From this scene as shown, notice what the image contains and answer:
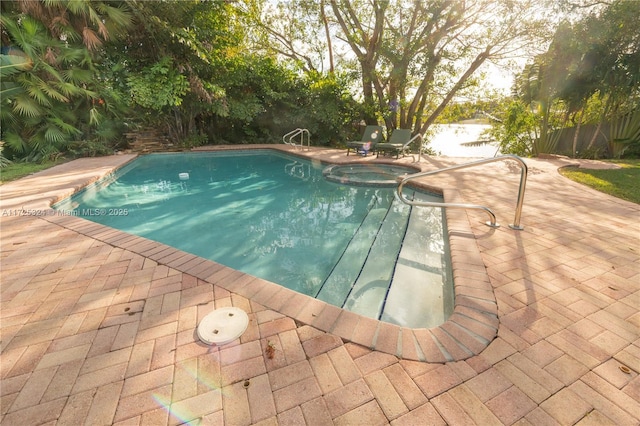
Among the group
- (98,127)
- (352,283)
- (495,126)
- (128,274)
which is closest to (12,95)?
(98,127)

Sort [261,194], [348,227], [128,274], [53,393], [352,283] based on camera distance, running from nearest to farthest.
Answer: [53,393] < [128,274] < [352,283] < [348,227] < [261,194]

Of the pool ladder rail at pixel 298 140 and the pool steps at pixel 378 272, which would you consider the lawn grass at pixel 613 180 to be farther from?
the pool ladder rail at pixel 298 140

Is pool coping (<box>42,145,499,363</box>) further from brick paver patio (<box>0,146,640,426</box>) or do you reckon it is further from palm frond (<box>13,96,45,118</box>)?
palm frond (<box>13,96,45,118</box>)

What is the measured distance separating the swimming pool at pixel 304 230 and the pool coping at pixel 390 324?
32 cm

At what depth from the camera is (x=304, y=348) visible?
1.70 m

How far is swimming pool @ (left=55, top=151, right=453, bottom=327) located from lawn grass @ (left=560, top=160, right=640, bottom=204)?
3.29 m

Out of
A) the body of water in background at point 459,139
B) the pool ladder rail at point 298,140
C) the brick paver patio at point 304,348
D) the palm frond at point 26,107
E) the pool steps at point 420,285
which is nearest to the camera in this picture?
the brick paver patio at point 304,348

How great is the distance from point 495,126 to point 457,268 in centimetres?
1799

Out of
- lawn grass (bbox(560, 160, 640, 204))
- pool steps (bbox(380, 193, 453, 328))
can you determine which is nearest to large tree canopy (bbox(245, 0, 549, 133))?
lawn grass (bbox(560, 160, 640, 204))

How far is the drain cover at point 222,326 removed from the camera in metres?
1.75

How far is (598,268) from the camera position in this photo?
2.60 m

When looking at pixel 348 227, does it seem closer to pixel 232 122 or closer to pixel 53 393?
pixel 53 393

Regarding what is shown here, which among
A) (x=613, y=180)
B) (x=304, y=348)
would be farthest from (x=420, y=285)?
(x=613, y=180)

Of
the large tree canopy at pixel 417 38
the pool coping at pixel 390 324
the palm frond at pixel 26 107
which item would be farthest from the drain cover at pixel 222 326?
the large tree canopy at pixel 417 38
